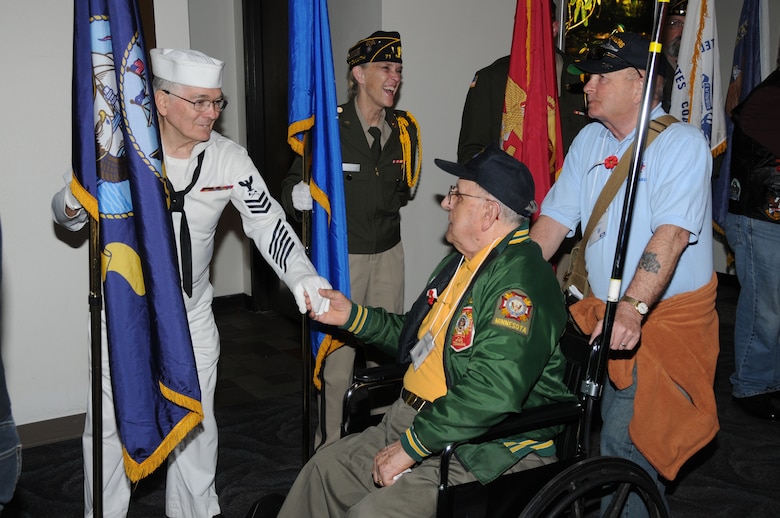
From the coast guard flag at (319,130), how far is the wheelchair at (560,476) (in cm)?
65

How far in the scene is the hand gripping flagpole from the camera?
6.32 ft

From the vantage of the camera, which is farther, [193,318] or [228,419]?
[228,419]

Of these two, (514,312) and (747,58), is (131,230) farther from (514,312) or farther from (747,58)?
(747,58)

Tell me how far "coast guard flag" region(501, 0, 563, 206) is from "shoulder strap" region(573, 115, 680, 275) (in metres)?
1.15

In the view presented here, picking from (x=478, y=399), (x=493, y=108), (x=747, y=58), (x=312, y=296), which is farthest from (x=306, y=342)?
(x=747, y=58)

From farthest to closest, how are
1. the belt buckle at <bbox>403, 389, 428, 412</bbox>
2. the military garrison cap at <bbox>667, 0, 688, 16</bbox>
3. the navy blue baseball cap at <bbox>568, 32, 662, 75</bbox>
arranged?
the military garrison cap at <bbox>667, 0, 688, 16</bbox>
the navy blue baseball cap at <bbox>568, 32, 662, 75</bbox>
the belt buckle at <bbox>403, 389, 428, 412</bbox>

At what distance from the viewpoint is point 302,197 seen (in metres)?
2.77

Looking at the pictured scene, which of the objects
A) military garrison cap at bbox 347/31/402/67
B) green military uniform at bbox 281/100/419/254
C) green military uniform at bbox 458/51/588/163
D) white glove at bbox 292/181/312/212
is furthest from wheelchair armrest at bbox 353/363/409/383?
green military uniform at bbox 458/51/588/163

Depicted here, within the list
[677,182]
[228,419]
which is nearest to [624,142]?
[677,182]

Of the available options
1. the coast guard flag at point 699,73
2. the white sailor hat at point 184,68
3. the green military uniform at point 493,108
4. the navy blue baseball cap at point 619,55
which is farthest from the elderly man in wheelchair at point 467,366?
the coast guard flag at point 699,73

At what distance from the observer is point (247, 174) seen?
269 cm

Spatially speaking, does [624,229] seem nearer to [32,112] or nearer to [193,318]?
[193,318]

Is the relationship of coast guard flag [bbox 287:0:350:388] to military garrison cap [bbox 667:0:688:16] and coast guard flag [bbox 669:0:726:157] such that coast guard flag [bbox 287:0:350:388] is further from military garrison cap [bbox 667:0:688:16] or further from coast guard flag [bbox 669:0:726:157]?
military garrison cap [bbox 667:0:688:16]

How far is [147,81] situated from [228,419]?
225 cm
